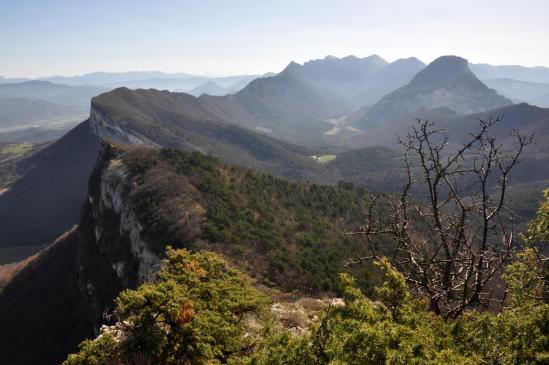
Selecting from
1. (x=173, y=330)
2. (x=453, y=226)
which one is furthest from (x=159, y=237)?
(x=453, y=226)

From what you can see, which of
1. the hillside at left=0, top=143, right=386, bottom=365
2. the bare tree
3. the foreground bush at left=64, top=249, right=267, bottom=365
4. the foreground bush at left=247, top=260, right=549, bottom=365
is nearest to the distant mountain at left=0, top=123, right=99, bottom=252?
the hillside at left=0, top=143, right=386, bottom=365

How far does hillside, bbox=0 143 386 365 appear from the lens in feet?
184

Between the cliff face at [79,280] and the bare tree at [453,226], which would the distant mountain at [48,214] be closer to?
the cliff face at [79,280]

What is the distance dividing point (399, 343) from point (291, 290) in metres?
35.6

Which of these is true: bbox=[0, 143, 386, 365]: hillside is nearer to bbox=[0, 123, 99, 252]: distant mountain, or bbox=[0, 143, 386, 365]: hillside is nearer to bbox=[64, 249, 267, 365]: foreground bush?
bbox=[64, 249, 267, 365]: foreground bush

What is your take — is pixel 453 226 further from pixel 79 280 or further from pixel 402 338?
pixel 79 280

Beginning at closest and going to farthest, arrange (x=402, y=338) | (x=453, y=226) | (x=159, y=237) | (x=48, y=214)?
(x=402, y=338)
(x=453, y=226)
(x=159, y=237)
(x=48, y=214)

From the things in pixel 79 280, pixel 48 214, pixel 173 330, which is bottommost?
pixel 48 214

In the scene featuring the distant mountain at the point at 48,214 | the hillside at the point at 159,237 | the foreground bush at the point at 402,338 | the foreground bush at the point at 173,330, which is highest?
the foreground bush at the point at 402,338

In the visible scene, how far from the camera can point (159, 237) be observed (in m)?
59.9

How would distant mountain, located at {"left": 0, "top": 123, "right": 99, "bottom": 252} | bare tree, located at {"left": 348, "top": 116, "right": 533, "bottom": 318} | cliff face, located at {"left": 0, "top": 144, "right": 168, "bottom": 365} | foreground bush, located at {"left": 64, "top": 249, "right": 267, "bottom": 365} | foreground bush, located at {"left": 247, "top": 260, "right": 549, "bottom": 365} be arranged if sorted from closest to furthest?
1. foreground bush, located at {"left": 247, "top": 260, "right": 549, "bottom": 365}
2. foreground bush, located at {"left": 64, "top": 249, "right": 267, "bottom": 365}
3. bare tree, located at {"left": 348, "top": 116, "right": 533, "bottom": 318}
4. cliff face, located at {"left": 0, "top": 144, "right": 168, "bottom": 365}
5. distant mountain, located at {"left": 0, "top": 123, "right": 99, "bottom": 252}

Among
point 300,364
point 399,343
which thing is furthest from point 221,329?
point 399,343

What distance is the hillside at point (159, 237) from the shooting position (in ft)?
184

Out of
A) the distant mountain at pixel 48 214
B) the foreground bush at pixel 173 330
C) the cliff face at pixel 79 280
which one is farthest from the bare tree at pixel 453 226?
the distant mountain at pixel 48 214
